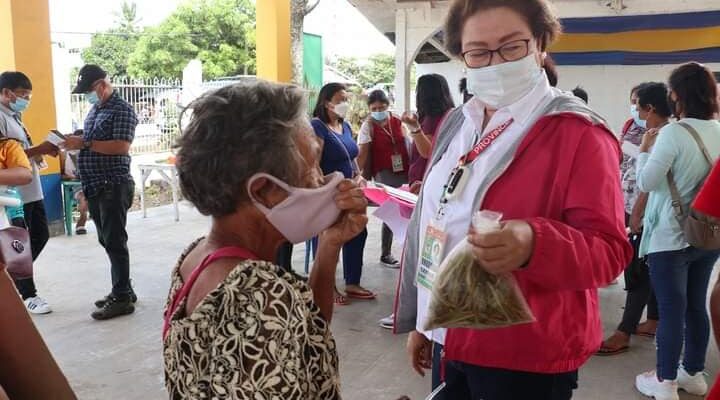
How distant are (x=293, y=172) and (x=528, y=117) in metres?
0.66

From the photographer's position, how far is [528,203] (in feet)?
4.76

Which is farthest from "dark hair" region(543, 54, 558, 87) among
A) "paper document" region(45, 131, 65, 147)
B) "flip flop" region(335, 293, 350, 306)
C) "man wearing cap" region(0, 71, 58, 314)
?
"man wearing cap" region(0, 71, 58, 314)

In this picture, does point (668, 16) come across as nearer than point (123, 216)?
No

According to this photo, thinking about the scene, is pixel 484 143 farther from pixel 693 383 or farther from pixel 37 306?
pixel 37 306

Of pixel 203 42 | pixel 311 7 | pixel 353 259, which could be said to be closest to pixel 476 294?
pixel 353 259

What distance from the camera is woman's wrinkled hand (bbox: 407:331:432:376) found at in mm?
1933

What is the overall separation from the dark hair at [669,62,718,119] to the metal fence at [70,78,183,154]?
467 inches

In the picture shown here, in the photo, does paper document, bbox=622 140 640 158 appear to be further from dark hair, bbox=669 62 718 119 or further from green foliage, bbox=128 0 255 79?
green foliage, bbox=128 0 255 79

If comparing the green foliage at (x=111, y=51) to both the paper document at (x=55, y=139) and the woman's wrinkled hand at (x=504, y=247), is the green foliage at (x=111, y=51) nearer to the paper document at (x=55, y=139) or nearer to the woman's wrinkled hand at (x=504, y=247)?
the paper document at (x=55, y=139)

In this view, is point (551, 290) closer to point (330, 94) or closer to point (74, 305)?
point (330, 94)

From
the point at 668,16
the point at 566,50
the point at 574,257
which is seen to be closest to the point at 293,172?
the point at 574,257

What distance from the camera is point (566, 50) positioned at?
10.9 meters

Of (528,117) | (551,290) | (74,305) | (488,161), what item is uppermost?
(528,117)

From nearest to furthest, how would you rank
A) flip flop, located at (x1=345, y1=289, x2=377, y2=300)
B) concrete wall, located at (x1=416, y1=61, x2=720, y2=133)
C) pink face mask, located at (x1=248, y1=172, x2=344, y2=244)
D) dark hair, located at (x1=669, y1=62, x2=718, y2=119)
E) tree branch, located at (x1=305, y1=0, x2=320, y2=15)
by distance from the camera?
pink face mask, located at (x1=248, y1=172, x2=344, y2=244), dark hair, located at (x1=669, y1=62, x2=718, y2=119), flip flop, located at (x1=345, y1=289, x2=377, y2=300), concrete wall, located at (x1=416, y1=61, x2=720, y2=133), tree branch, located at (x1=305, y1=0, x2=320, y2=15)
